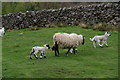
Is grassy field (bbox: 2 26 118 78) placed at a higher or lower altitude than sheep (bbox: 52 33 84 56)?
lower

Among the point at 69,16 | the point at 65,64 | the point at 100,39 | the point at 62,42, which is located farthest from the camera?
the point at 69,16

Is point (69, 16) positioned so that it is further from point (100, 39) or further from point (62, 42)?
point (62, 42)

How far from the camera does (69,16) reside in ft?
96.3

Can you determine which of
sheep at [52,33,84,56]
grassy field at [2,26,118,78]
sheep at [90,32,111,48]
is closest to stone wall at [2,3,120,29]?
sheep at [90,32,111,48]

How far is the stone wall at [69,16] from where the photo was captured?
2700 cm

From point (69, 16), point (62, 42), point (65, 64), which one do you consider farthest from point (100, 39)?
point (69, 16)

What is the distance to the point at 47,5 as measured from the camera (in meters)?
35.3

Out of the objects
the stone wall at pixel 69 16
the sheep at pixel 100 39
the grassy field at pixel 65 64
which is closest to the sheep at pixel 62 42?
the grassy field at pixel 65 64

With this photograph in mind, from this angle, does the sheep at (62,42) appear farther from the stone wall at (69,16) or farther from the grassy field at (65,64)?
the stone wall at (69,16)

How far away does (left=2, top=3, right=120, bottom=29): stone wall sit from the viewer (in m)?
27.0

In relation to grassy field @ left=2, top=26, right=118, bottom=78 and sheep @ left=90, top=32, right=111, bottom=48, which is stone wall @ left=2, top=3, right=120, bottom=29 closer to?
sheep @ left=90, top=32, right=111, bottom=48

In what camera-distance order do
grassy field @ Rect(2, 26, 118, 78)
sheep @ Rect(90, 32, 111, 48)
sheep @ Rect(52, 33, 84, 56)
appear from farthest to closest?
sheep @ Rect(90, 32, 111, 48), sheep @ Rect(52, 33, 84, 56), grassy field @ Rect(2, 26, 118, 78)

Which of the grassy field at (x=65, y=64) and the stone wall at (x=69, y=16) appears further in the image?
the stone wall at (x=69, y=16)

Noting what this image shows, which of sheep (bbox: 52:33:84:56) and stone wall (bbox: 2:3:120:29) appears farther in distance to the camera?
stone wall (bbox: 2:3:120:29)
